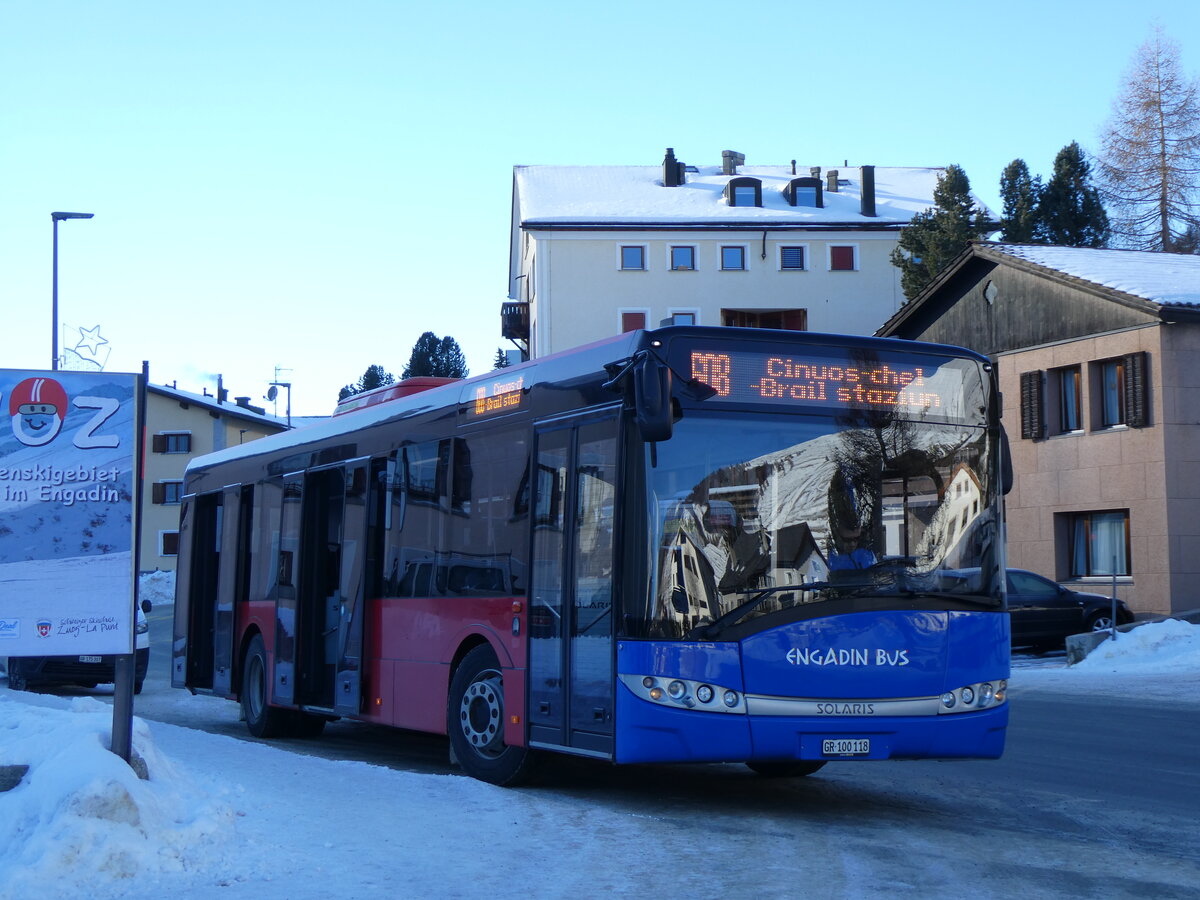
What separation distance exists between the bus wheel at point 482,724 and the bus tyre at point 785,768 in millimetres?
2010

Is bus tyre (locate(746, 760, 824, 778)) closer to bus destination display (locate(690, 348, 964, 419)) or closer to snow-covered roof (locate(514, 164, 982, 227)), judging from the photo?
bus destination display (locate(690, 348, 964, 419))

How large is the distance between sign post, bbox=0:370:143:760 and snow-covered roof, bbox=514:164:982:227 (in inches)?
2183

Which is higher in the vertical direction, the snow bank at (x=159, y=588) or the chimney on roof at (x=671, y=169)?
the chimney on roof at (x=671, y=169)

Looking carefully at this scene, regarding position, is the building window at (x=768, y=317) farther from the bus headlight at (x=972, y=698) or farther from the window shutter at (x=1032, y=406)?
the bus headlight at (x=972, y=698)

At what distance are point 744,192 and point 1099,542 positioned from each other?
36.8 m

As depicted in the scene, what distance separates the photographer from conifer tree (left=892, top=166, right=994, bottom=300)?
54.5 m

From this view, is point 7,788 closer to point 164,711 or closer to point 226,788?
point 226,788

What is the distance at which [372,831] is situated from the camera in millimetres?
7910

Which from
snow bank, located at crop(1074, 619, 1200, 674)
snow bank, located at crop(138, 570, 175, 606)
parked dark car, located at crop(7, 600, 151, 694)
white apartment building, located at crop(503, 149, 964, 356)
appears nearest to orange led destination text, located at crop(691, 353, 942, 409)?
parked dark car, located at crop(7, 600, 151, 694)

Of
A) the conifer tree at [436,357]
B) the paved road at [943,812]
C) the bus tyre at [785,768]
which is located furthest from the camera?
the conifer tree at [436,357]

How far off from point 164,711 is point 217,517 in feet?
9.55

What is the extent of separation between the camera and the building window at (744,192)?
66.5 meters

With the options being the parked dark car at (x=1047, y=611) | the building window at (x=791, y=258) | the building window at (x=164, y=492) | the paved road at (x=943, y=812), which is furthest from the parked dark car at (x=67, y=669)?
the building window at (x=164, y=492)

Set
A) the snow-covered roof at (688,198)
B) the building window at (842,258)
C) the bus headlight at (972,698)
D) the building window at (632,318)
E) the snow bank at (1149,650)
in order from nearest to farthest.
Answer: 1. the bus headlight at (972,698)
2. the snow bank at (1149,650)
3. the building window at (632,318)
4. the snow-covered roof at (688,198)
5. the building window at (842,258)
